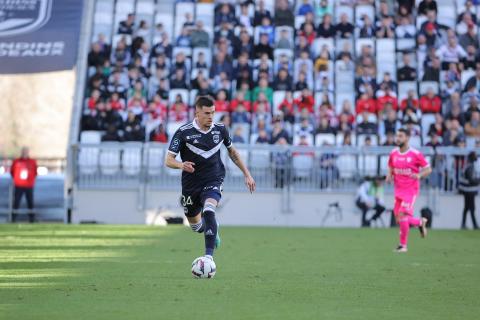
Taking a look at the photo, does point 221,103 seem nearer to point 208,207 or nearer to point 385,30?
point 385,30

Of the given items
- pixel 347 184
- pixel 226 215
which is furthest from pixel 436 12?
pixel 226 215

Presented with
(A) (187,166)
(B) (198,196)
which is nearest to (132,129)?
(B) (198,196)

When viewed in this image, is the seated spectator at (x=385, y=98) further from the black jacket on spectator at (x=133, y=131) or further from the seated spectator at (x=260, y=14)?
the black jacket on spectator at (x=133, y=131)

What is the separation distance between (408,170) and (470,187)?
8449mm

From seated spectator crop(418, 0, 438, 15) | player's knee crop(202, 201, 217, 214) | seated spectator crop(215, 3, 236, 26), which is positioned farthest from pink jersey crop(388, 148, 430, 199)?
seated spectator crop(418, 0, 438, 15)

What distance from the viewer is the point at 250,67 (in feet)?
98.7

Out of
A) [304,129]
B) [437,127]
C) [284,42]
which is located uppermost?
[284,42]

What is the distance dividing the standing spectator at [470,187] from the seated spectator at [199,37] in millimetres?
8292

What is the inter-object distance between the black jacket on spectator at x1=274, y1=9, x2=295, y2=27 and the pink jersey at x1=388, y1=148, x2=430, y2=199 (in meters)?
13.5

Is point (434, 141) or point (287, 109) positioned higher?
point (287, 109)

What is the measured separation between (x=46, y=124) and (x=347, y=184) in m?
25.0

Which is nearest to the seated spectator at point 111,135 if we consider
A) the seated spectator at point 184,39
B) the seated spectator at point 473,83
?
the seated spectator at point 184,39

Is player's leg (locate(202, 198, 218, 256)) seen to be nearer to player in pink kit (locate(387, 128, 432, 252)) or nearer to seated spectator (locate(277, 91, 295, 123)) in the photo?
player in pink kit (locate(387, 128, 432, 252))

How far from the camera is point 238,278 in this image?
1221 centimetres
